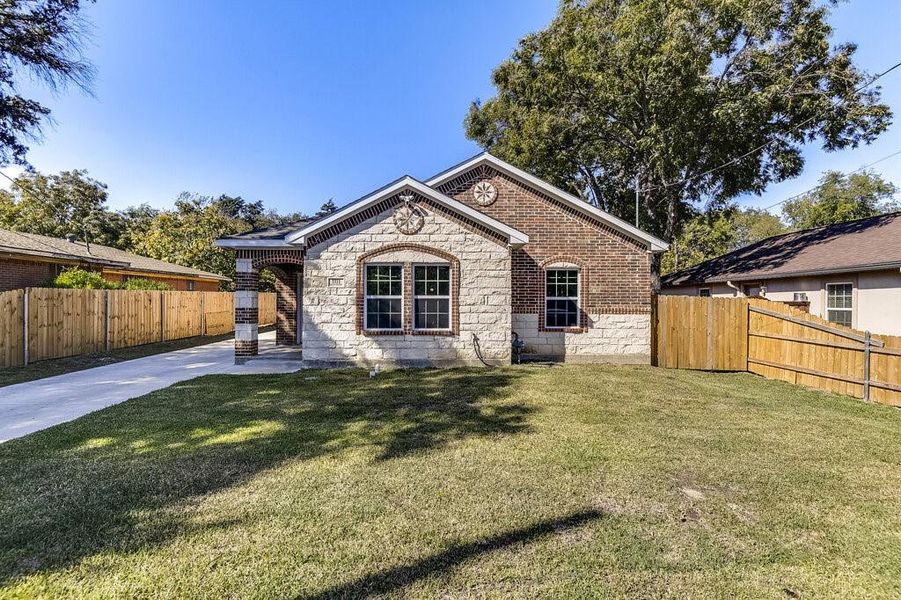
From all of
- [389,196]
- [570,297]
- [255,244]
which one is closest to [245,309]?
[255,244]

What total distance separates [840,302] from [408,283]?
12120 mm

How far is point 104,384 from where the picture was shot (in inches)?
344

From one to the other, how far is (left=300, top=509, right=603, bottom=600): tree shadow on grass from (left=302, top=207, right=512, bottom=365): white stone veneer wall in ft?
23.6

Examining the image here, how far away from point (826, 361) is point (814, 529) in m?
7.05

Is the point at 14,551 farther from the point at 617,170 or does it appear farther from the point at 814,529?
the point at 617,170

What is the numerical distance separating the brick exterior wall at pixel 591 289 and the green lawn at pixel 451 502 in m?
4.92

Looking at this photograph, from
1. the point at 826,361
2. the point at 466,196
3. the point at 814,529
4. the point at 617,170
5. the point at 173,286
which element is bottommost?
the point at 814,529

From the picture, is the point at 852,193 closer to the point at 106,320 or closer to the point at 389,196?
the point at 389,196

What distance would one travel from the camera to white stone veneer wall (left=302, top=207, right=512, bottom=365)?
1059 centimetres

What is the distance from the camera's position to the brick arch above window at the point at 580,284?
12000 mm

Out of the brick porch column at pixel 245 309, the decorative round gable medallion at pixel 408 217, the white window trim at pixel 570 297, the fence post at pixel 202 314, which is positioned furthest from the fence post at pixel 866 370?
the fence post at pixel 202 314

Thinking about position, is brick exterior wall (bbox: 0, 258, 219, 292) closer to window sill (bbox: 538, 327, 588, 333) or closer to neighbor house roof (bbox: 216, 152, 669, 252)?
neighbor house roof (bbox: 216, 152, 669, 252)

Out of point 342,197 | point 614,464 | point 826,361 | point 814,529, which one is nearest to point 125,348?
point 614,464

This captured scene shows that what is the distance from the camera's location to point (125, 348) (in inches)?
564
